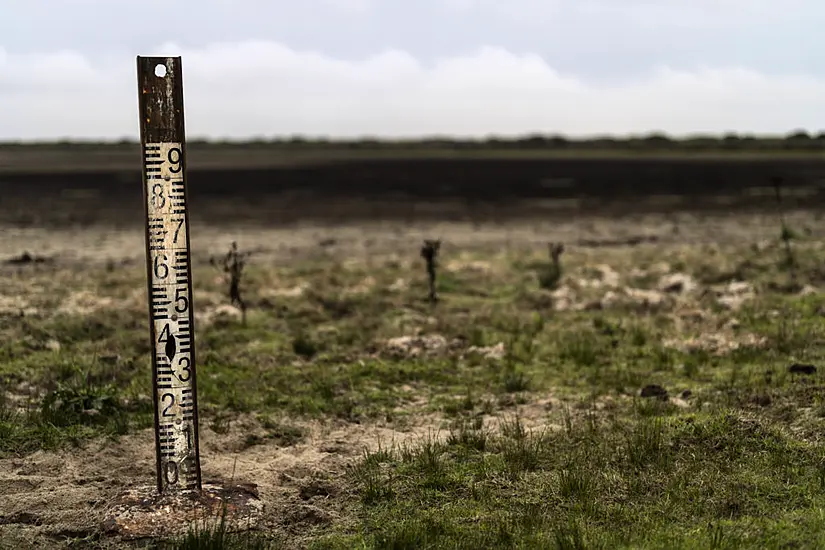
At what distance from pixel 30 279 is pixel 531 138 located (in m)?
168

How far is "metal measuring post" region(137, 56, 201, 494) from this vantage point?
486 centimetres

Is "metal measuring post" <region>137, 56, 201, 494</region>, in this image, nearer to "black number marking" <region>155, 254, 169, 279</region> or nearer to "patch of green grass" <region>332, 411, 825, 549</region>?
"black number marking" <region>155, 254, 169, 279</region>

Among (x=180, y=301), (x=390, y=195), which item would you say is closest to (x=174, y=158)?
(x=180, y=301)

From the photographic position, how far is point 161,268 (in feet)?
16.3

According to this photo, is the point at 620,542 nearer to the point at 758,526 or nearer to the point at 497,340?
the point at 758,526

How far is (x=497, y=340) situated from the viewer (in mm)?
10234

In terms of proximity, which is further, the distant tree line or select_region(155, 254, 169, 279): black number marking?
the distant tree line

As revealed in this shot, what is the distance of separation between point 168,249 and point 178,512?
164 cm

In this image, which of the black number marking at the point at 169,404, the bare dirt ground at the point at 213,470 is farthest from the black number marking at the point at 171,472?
A: the bare dirt ground at the point at 213,470

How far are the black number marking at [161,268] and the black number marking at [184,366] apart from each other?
1.70ft

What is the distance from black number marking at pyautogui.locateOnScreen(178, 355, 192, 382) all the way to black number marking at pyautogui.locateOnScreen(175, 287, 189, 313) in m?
0.30

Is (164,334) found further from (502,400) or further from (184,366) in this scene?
(502,400)

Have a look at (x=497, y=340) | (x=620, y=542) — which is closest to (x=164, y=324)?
(x=620, y=542)

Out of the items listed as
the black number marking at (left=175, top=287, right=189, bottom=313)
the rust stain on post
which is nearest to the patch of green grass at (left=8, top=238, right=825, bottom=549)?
the black number marking at (left=175, top=287, right=189, bottom=313)
